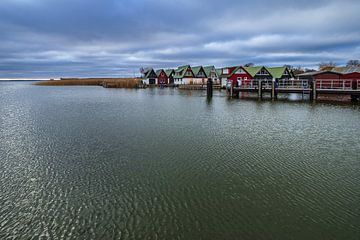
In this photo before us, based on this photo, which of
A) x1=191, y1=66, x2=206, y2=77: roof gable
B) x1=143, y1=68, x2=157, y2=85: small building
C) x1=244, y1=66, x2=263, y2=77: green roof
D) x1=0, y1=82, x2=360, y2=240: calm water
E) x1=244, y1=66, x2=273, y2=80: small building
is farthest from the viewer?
x1=143, y1=68, x2=157, y2=85: small building

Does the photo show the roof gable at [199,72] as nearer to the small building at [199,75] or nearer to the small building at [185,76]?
the small building at [199,75]

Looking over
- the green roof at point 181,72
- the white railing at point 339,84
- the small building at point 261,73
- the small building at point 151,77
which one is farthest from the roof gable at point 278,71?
the small building at point 151,77

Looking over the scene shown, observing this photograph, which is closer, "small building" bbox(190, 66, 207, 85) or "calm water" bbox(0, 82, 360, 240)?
"calm water" bbox(0, 82, 360, 240)

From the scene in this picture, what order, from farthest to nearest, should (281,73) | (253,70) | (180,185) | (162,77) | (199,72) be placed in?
(162,77)
(199,72)
(253,70)
(281,73)
(180,185)

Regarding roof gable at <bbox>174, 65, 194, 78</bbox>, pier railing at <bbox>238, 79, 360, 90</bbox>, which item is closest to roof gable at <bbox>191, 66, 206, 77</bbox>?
roof gable at <bbox>174, 65, 194, 78</bbox>

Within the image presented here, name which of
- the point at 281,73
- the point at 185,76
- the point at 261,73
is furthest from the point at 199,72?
the point at 281,73

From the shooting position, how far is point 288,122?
18.2 m

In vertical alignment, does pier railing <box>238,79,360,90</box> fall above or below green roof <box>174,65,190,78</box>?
below

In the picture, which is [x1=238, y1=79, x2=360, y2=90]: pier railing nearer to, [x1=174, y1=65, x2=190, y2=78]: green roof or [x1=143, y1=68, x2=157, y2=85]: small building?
[x1=174, y1=65, x2=190, y2=78]: green roof

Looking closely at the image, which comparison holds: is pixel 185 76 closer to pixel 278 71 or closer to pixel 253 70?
pixel 253 70

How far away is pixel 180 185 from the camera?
7902 millimetres

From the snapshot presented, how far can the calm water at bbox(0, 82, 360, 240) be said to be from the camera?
573cm

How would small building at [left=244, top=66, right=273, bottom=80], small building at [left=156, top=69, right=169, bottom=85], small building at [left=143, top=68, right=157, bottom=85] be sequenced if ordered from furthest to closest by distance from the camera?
small building at [left=156, top=69, right=169, bottom=85], small building at [left=143, top=68, right=157, bottom=85], small building at [left=244, top=66, right=273, bottom=80]

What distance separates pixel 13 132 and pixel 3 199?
9.67m
